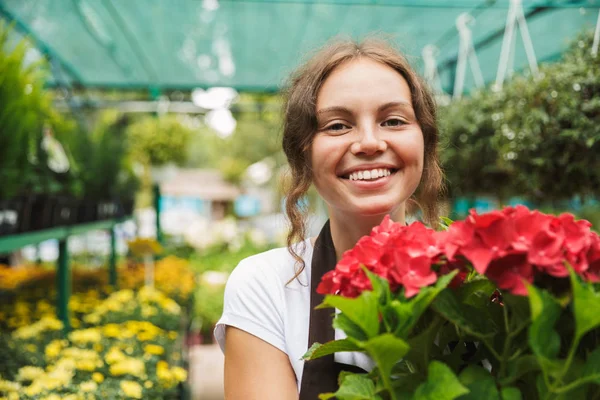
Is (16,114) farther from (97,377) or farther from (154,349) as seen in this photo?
(154,349)

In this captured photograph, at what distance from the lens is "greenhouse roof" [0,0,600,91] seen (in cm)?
500

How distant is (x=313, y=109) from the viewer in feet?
3.30

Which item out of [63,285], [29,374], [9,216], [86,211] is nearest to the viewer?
[29,374]

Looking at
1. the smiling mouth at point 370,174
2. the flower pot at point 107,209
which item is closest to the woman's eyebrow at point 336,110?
the smiling mouth at point 370,174

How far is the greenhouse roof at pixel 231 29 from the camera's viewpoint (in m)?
5.00

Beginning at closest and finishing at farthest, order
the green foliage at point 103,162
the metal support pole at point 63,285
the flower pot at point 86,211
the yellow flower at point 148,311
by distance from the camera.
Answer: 1. the metal support pole at point 63,285
2. the yellow flower at point 148,311
3. the flower pot at point 86,211
4. the green foliage at point 103,162

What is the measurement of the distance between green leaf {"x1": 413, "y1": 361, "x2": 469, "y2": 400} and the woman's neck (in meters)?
0.44

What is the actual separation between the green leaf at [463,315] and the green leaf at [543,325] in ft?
0.24

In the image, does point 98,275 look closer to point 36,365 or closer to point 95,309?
point 95,309

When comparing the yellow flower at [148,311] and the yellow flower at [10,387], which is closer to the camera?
the yellow flower at [10,387]

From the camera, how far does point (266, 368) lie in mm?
946

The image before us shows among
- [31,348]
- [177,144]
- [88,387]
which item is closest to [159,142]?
[177,144]

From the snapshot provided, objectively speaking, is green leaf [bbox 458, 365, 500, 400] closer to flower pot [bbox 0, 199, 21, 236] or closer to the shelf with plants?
the shelf with plants

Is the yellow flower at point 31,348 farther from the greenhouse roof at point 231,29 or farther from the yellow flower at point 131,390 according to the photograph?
the greenhouse roof at point 231,29
